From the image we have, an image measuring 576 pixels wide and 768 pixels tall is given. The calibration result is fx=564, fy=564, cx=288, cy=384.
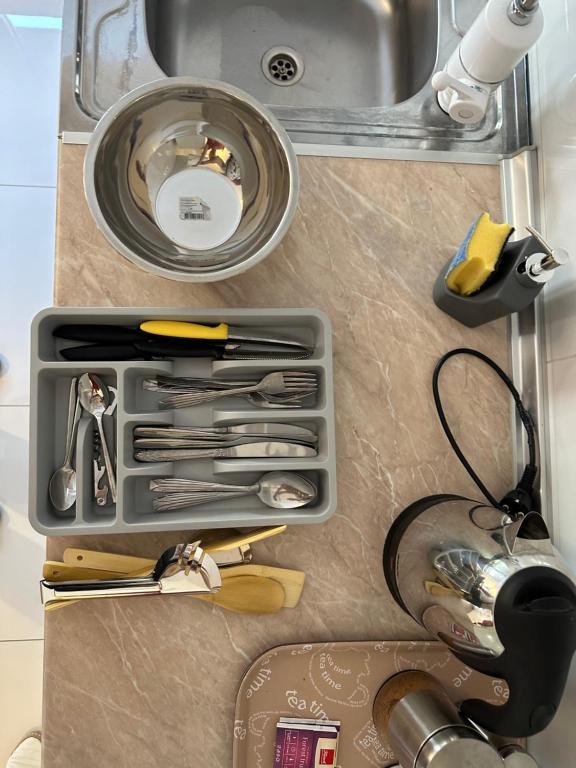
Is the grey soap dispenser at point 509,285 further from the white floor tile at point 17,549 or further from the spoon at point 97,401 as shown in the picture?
the white floor tile at point 17,549

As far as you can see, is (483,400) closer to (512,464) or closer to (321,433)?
(512,464)

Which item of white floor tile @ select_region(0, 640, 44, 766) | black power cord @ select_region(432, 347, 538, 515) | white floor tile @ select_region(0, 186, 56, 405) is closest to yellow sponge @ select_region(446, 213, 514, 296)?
black power cord @ select_region(432, 347, 538, 515)

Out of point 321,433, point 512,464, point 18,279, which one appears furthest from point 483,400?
point 18,279

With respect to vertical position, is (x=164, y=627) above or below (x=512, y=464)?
below

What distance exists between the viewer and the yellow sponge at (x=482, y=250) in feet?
2.12

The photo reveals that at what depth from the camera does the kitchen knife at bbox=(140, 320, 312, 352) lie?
2.18ft

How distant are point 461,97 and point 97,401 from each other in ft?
1.96

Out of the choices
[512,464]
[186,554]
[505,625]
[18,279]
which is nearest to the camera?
[505,625]

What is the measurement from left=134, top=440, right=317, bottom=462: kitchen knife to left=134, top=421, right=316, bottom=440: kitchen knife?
0.6 inches

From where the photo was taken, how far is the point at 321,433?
2.28 ft

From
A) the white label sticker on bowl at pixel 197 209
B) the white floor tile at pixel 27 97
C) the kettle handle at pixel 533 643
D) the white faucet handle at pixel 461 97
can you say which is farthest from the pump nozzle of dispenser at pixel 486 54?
the white floor tile at pixel 27 97

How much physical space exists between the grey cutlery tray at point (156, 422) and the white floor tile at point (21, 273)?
1.67 feet

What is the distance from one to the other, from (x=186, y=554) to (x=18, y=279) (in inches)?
30.4

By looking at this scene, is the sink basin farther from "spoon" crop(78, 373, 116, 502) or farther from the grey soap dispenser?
"spoon" crop(78, 373, 116, 502)
